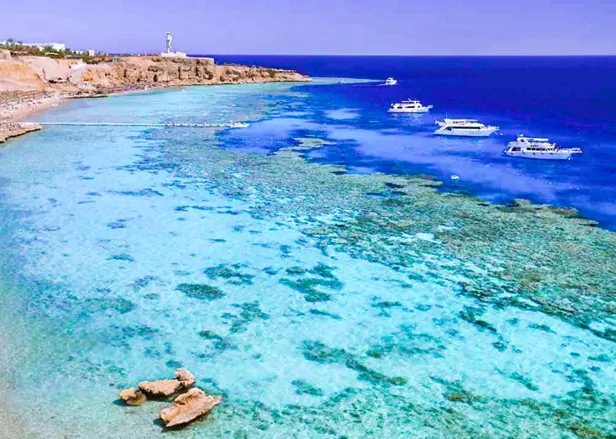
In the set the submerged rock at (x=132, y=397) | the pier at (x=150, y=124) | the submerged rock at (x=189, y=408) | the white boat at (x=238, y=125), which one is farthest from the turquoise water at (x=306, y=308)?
the white boat at (x=238, y=125)

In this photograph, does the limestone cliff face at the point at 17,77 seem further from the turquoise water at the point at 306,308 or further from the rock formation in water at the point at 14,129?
the turquoise water at the point at 306,308

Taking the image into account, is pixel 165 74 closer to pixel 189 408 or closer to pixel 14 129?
pixel 14 129

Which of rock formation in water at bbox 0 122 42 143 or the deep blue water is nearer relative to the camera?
the deep blue water

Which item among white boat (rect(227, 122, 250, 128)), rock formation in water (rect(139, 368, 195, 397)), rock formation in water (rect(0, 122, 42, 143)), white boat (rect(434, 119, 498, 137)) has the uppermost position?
white boat (rect(434, 119, 498, 137))

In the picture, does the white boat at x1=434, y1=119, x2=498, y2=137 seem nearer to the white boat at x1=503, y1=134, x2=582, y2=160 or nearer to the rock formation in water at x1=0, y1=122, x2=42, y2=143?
the white boat at x1=503, y1=134, x2=582, y2=160

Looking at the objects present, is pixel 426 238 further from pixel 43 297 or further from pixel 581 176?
pixel 581 176

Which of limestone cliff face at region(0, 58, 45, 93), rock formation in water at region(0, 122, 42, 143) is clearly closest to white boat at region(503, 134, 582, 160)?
rock formation in water at region(0, 122, 42, 143)
